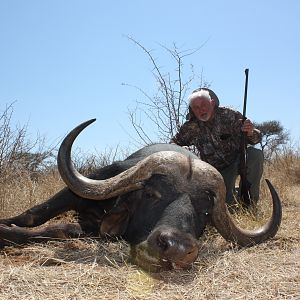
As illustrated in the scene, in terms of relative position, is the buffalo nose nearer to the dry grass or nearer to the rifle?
the dry grass

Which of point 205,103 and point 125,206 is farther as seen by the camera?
point 205,103

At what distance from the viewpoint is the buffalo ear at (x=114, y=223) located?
365 centimetres

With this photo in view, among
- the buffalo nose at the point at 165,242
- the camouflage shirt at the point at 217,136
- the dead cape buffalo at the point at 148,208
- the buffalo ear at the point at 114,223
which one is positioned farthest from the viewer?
the camouflage shirt at the point at 217,136

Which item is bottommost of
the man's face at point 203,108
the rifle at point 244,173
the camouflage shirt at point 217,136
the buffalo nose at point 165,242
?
the buffalo nose at point 165,242

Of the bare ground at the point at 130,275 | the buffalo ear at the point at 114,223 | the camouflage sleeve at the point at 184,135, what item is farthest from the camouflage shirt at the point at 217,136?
the buffalo ear at the point at 114,223

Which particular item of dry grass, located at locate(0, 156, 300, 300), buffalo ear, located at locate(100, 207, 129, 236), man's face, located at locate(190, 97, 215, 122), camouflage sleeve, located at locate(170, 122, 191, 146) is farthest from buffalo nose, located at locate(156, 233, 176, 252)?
camouflage sleeve, located at locate(170, 122, 191, 146)

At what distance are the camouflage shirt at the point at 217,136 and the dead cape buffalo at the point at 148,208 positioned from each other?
76.8 inches

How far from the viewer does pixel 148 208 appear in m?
3.38

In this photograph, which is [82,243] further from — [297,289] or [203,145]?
[203,145]

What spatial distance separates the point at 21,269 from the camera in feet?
9.43

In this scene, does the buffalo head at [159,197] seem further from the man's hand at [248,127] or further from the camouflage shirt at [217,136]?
the camouflage shirt at [217,136]

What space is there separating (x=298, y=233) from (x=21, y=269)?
2435mm

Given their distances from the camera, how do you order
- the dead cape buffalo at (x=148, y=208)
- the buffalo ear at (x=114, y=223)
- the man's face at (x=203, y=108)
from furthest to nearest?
the man's face at (x=203, y=108) < the buffalo ear at (x=114, y=223) < the dead cape buffalo at (x=148, y=208)

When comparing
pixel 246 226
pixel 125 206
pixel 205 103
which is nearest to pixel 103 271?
pixel 125 206
